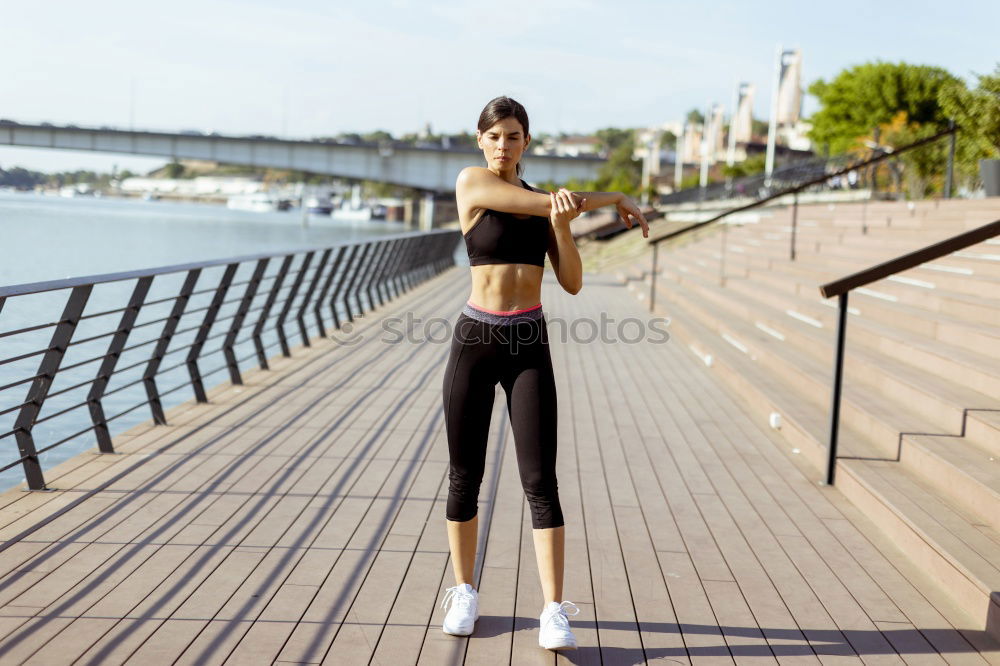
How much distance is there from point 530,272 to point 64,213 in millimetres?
62525

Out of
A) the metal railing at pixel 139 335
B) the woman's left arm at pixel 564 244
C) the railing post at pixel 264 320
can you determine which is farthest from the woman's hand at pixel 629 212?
the railing post at pixel 264 320

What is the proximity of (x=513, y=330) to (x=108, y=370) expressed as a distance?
138 inches

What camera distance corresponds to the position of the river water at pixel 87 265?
8.88 meters

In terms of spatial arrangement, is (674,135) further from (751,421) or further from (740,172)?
(751,421)

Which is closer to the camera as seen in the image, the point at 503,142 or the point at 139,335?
the point at 503,142

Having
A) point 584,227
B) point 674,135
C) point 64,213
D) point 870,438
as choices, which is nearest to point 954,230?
point 870,438

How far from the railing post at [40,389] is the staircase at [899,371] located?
3.86 metres

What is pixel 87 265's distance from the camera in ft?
94.2

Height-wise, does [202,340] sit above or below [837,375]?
below

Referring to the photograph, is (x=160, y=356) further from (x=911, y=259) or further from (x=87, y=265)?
(x=87, y=265)

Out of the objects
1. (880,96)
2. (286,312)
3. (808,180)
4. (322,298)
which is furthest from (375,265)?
(880,96)

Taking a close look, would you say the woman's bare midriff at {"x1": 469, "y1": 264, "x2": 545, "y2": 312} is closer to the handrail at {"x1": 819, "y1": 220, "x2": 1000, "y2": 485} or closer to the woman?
the woman

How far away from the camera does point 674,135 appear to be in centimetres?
17538

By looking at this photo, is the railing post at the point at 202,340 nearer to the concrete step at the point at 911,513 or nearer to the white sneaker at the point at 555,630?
the concrete step at the point at 911,513
